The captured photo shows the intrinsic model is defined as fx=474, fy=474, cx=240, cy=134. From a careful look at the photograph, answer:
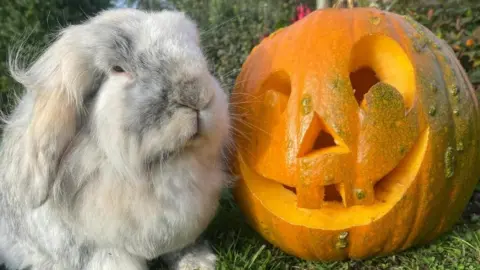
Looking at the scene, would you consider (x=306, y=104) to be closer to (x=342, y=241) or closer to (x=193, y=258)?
(x=342, y=241)

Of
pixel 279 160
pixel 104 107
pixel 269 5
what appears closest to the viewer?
pixel 104 107

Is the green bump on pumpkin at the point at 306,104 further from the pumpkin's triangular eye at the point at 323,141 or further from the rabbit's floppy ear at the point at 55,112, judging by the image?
the rabbit's floppy ear at the point at 55,112

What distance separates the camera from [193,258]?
2174 millimetres

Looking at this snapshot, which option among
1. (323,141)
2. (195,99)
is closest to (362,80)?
(323,141)

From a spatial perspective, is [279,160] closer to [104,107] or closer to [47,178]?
[104,107]

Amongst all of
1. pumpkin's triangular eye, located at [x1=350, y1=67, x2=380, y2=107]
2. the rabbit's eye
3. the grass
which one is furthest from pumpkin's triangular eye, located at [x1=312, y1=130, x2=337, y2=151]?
the rabbit's eye

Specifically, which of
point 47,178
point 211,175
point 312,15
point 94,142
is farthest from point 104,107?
point 312,15

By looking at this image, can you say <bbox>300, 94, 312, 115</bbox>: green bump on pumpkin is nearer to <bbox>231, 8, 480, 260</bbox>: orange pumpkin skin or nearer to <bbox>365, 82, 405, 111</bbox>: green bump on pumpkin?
<bbox>231, 8, 480, 260</bbox>: orange pumpkin skin

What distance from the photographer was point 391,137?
1.85 m

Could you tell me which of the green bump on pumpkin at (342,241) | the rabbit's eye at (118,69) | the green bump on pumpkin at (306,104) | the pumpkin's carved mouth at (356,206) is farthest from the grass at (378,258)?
the rabbit's eye at (118,69)

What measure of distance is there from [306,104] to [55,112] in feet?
3.16

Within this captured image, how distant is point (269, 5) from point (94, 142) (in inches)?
181

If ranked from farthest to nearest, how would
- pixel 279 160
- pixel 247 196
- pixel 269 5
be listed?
1. pixel 269 5
2. pixel 247 196
3. pixel 279 160

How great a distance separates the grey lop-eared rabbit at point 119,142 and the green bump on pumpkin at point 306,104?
31cm
